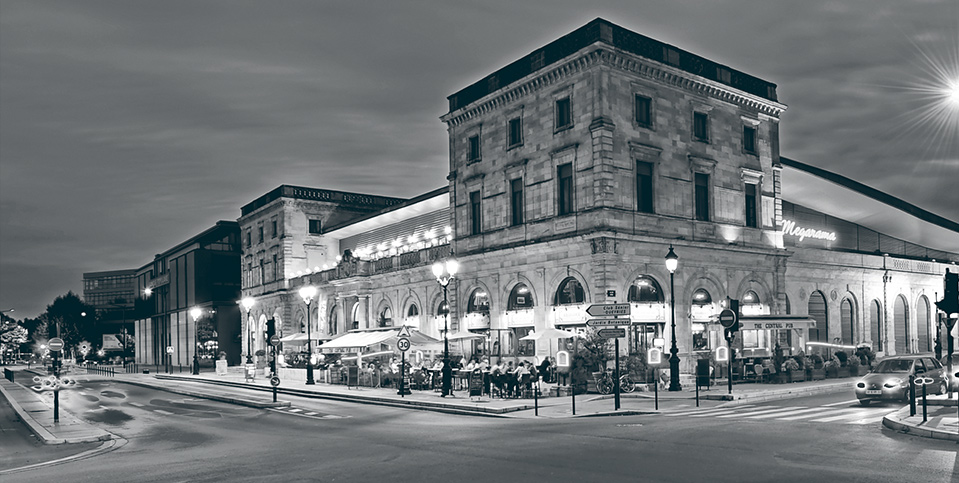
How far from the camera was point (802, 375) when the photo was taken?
110ft

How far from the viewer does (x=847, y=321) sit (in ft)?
156

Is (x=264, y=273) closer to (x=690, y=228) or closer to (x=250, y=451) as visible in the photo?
(x=690, y=228)

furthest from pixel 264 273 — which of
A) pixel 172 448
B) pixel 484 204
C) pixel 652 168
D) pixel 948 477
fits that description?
pixel 948 477

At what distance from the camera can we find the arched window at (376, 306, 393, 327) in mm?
52866

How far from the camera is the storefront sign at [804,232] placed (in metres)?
45.3

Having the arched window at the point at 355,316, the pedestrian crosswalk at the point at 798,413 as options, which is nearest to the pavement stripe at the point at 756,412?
the pedestrian crosswalk at the point at 798,413

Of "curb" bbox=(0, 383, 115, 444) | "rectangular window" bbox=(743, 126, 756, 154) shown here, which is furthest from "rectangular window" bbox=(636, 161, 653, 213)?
"curb" bbox=(0, 383, 115, 444)

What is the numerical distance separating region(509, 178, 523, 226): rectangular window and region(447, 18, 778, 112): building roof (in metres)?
5.04

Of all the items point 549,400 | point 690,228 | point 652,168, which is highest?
point 652,168

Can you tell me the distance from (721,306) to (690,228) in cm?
404

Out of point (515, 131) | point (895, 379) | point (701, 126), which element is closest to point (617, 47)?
point (701, 126)

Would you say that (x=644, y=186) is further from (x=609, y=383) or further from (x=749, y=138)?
(x=609, y=383)

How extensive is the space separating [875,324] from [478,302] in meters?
24.9

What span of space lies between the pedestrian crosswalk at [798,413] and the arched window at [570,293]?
1207cm
